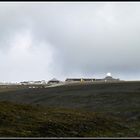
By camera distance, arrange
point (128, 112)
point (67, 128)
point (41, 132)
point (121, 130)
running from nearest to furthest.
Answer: point (41, 132)
point (67, 128)
point (121, 130)
point (128, 112)

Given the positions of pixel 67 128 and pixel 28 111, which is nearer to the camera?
pixel 67 128

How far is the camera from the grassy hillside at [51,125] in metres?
18.2

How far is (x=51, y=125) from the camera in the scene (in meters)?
19.5

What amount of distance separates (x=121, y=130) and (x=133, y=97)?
654 inches

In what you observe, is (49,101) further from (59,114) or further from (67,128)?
(67,128)

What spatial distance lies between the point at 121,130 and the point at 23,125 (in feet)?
16.0

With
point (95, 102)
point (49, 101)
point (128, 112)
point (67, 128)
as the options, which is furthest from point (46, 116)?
point (49, 101)

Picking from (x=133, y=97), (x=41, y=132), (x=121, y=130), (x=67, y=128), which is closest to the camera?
(x=41, y=132)

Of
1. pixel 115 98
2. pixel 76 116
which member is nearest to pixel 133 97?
pixel 115 98

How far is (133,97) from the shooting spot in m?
37.7

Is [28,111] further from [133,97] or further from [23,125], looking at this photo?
[133,97]

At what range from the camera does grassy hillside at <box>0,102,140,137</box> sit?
59.6 ft

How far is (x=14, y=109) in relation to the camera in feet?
71.5

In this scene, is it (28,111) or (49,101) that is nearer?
(28,111)
